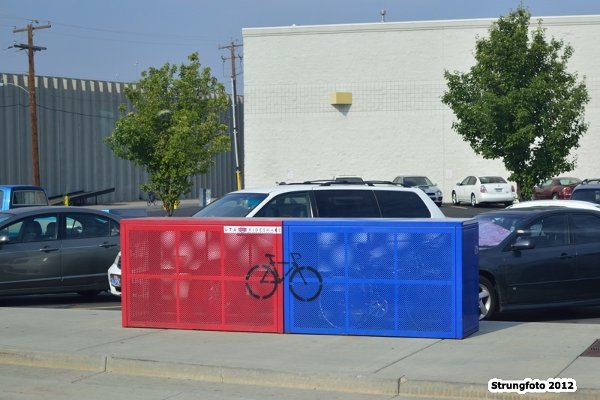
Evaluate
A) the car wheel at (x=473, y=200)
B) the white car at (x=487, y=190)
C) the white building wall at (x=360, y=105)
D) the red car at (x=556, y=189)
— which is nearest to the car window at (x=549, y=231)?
the red car at (x=556, y=189)

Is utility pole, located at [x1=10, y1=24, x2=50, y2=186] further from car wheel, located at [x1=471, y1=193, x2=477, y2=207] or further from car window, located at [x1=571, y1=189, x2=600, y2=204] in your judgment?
car window, located at [x1=571, y1=189, x2=600, y2=204]

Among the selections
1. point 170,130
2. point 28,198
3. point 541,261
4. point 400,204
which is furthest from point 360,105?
point 541,261

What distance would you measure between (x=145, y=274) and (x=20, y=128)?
50482mm

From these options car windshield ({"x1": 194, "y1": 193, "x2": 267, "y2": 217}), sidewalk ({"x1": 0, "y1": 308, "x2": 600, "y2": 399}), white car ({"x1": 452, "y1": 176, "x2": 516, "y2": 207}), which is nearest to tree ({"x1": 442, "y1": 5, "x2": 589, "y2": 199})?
white car ({"x1": 452, "y1": 176, "x2": 516, "y2": 207})

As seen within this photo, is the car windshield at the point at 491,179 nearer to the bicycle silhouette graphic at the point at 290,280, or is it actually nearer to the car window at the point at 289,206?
the car window at the point at 289,206

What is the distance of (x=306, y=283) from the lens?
35.1 ft

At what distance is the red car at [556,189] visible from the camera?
132 feet

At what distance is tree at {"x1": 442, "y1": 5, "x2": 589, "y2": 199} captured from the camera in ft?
103

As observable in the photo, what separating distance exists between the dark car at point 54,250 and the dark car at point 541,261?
6456mm

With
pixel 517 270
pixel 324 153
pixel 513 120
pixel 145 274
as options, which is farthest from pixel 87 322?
pixel 324 153

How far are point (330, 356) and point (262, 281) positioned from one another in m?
1.66

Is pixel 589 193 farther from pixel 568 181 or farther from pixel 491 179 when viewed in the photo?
pixel 568 181

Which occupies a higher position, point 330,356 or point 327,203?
point 327,203

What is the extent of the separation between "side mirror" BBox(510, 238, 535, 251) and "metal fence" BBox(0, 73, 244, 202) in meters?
49.0
